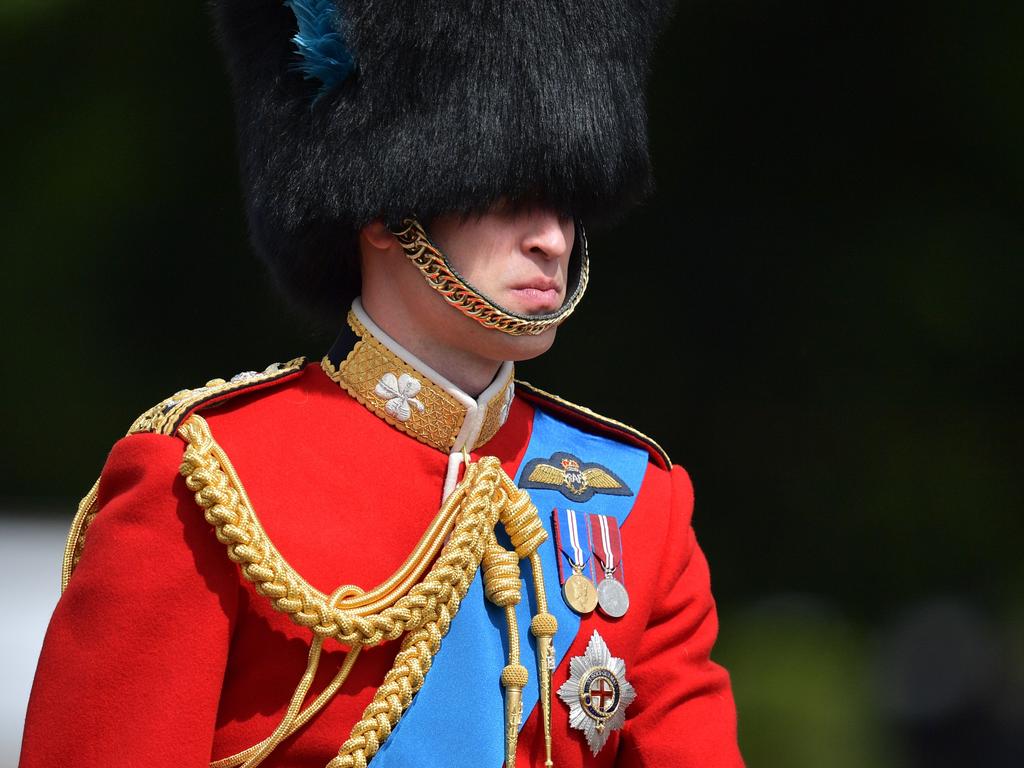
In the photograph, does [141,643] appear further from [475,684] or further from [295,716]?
[475,684]

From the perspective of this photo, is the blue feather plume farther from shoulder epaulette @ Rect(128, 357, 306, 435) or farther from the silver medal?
the silver medal

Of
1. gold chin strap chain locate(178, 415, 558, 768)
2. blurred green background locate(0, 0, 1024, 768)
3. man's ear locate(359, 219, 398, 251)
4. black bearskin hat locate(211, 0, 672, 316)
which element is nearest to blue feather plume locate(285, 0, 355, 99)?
black bearskin hat locate(211, 0, 672, 316)

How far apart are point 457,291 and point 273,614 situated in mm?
467

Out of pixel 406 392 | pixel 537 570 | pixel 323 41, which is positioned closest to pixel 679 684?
pixel 537 570

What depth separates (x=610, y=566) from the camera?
2469 mm

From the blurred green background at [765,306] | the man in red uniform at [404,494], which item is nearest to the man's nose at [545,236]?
the man in red uniform at [404,494]

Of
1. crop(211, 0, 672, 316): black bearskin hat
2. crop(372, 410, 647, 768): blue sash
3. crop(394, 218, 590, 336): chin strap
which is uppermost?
crop(211, 0, 672, 316): black bearskin hat

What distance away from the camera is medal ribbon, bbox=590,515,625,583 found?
2467mm

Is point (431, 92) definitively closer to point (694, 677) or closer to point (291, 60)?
point (291, 60)

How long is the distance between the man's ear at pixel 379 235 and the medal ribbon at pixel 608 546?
1.53 ft

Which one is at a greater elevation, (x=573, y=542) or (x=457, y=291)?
(x=457, y=291)

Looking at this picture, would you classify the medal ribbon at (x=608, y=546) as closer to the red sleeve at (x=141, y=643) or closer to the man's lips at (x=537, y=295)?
the man's lips at (x=537, y=295)

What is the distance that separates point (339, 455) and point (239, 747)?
40 centimetres

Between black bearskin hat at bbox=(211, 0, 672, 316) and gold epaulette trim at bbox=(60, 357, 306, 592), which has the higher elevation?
black bearskin hat at bbox=(211, 0, 672, 316)
